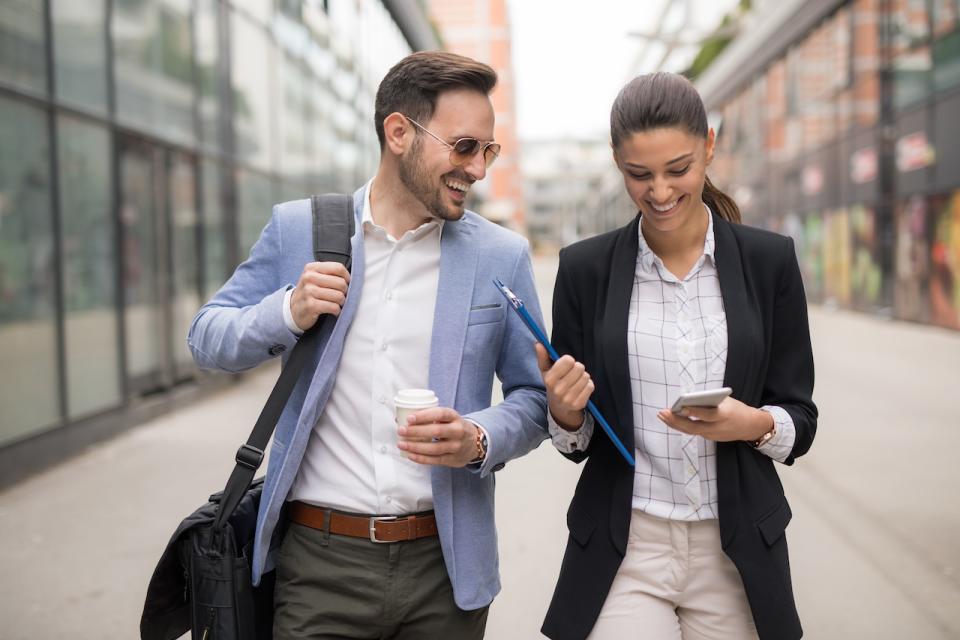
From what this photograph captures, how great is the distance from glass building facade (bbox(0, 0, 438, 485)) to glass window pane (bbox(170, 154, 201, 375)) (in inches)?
1.2

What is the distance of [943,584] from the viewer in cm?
465

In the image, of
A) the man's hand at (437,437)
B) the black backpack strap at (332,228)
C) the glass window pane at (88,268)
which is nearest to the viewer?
the man's hand at (437,437)

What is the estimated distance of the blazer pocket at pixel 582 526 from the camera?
2166 mm

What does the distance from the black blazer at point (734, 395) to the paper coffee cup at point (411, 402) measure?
0.46 m

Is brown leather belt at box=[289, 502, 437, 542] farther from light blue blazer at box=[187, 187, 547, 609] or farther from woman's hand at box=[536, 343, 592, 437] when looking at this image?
woman's hand at box=[536, 343, 592, 437]

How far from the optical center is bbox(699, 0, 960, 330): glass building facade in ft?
52.9

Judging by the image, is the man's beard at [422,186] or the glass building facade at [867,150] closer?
the man's beard at [422,186]

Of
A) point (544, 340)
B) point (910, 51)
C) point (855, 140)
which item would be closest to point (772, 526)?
point (544, 340)

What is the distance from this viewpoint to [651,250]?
2.19m

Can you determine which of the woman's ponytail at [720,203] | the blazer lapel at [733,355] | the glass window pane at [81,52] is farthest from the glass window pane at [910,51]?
the blazer lapel at [733,355]

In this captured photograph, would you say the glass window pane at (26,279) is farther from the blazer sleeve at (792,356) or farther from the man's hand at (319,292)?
the blazer sleeve at (792,356)

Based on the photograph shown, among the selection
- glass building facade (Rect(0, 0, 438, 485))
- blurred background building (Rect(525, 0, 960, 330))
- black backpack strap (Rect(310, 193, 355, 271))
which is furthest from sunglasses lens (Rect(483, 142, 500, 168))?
blurred background building (Rect(525, 0, 960, 330))

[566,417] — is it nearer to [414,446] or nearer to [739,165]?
[414,446]

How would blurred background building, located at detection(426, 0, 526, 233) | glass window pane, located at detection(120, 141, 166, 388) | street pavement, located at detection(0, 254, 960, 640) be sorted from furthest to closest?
blurred background building, located at detection(426, 0, 526, 233) → glass window pane, located at detection(120, 141, 166, 388) → street pavement, located at detection(0, 254, 960, 640)
